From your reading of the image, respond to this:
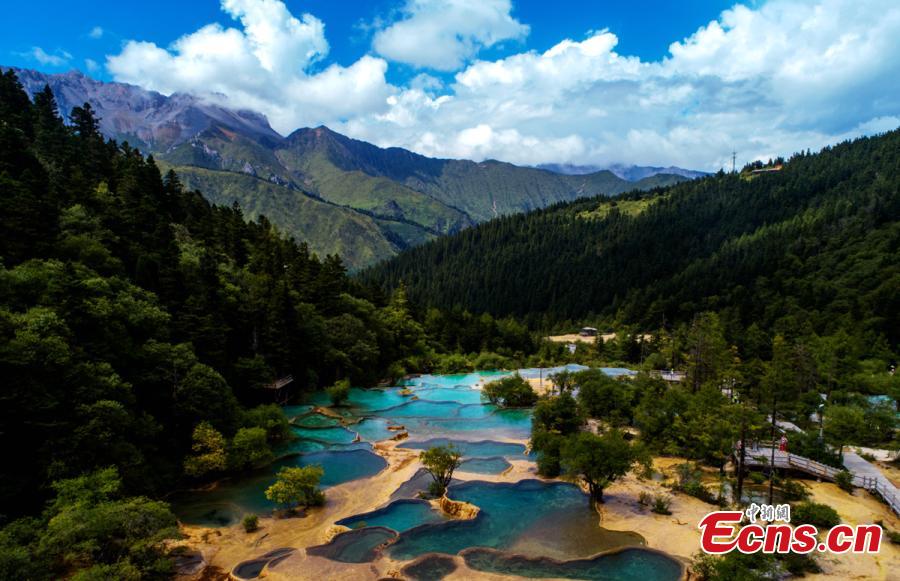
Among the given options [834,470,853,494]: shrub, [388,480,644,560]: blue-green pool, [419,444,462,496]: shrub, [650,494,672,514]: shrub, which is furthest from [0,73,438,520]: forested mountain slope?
[834,470,853,494]: shrub

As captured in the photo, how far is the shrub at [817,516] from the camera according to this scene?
2865 cm

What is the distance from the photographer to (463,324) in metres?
105

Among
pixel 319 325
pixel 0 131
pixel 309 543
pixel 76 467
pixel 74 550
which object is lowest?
pixel 309 543

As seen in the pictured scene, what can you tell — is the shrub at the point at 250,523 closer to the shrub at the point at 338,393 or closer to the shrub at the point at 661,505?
the shrub at the point at 661,505

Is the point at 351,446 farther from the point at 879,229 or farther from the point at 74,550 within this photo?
the point at 879,229

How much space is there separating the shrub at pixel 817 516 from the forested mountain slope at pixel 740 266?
65656mm

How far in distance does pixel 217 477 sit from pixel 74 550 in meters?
15.9

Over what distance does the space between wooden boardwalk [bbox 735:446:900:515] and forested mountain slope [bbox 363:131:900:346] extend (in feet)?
Result: 179

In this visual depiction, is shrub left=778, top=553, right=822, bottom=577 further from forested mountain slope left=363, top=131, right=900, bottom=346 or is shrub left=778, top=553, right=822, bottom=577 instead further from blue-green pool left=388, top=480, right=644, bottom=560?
forested mountain slope left=363, top=131, right=900, bottom=346

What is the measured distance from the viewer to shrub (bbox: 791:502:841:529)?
28655 millimetres

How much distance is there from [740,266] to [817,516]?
121 metres

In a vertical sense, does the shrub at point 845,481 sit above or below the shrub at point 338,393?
below

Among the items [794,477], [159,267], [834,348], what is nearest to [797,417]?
[794,477]

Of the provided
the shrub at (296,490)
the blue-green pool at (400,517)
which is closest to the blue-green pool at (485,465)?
the blue-green pool at (400,517)
